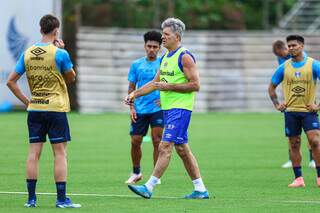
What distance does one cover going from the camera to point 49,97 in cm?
1166

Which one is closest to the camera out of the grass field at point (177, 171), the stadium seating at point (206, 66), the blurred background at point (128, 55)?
the grass field at point (177, 171)

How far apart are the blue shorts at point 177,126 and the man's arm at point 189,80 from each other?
0.28 m

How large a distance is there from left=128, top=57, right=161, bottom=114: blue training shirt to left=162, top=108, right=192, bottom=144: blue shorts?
2.48 m

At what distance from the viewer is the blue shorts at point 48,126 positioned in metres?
11.7

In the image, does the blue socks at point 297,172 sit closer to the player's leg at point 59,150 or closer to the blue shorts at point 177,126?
the blue shorts at point 177,126

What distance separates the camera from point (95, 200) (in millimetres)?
12398

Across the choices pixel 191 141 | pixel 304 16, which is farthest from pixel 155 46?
pixel 304 16

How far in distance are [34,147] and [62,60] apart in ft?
3.58

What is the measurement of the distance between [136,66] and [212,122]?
14.6 m

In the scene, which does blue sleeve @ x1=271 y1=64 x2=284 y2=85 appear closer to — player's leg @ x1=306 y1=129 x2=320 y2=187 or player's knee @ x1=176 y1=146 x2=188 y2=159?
player's leg @ x1=306 y1=129 x2=320 y2=187

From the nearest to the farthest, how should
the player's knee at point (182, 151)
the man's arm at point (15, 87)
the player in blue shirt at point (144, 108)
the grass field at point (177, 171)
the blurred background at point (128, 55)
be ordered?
the man's arm at point (15, 87), the grass field at point (177, 171), the player's knee at point (182, 151), the player in blue shirt at point (144, 108), the blurred background at point (128, 55)

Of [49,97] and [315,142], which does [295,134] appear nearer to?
[315,142]

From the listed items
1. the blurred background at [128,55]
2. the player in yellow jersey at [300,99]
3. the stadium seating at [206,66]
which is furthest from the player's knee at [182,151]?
the stadium seating at [206,66]

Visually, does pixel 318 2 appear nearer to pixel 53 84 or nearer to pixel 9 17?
pixel 9 17
